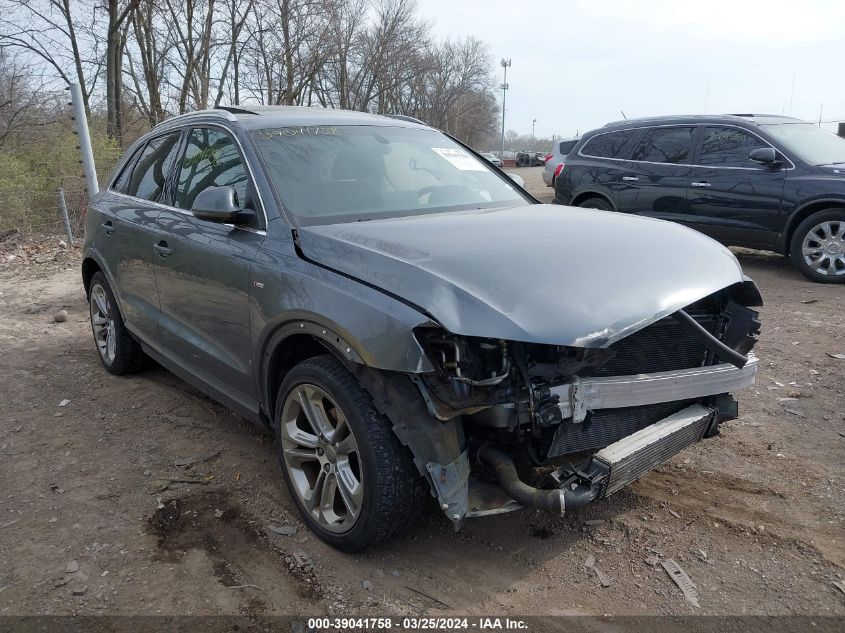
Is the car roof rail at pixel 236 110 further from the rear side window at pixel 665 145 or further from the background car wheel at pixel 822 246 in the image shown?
the background car wheel at pixel 822 246

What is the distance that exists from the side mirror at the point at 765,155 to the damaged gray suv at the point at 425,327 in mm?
4977

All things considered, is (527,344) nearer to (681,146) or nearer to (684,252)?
(684,252)

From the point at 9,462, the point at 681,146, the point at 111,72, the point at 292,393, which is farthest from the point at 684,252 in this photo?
the point at 111,72

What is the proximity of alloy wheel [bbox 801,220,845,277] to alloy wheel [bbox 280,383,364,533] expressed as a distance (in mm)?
6711

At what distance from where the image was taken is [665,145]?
8.59m

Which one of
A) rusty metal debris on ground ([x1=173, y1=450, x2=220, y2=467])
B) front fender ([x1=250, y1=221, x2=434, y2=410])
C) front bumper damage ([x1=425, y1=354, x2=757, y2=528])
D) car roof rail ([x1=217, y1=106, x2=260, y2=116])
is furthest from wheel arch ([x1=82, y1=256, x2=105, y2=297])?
front bumper damage ([x1=425, y1=354, x2=757, y2=528])

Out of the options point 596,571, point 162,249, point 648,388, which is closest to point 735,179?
point 648,388

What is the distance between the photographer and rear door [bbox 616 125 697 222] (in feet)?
27.5

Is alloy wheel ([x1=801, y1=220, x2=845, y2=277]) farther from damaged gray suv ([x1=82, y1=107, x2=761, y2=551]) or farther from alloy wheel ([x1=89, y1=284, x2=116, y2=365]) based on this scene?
alloy wheel ([x1=89, y1=284, x2=116, y2=365])

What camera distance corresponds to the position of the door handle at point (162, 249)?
3.84 meters

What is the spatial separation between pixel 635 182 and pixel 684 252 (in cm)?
618

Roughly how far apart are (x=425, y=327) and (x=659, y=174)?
23.4ft

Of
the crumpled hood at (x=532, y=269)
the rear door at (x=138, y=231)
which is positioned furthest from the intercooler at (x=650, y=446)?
the rear door at (x=138, y=231)

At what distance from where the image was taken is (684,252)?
2.96 meters
